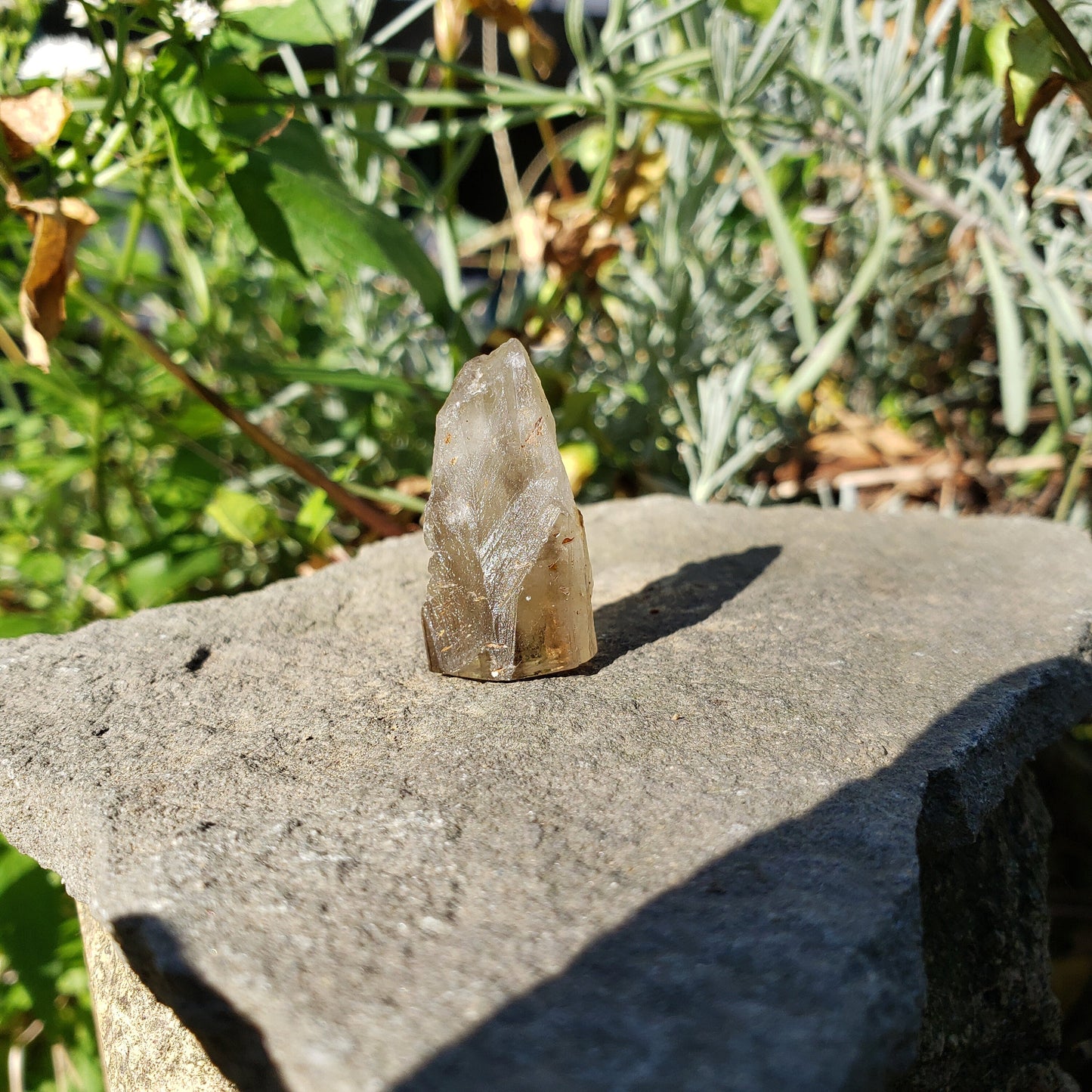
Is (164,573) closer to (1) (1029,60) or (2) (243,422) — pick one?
(2) (243,422)

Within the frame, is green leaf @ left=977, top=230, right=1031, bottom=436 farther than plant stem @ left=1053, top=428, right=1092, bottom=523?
No

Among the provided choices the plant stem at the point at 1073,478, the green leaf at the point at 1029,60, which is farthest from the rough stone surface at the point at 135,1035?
the plant stem at the point at 1073,478

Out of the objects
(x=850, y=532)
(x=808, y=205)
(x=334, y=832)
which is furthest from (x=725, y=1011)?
(x=808, y=205)

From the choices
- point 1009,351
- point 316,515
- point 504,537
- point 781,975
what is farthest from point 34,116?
point 1009,351

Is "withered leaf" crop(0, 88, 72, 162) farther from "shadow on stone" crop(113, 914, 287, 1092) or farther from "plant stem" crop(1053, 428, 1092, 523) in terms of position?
"plant stem" crop(1053, 428, 1092, 523)

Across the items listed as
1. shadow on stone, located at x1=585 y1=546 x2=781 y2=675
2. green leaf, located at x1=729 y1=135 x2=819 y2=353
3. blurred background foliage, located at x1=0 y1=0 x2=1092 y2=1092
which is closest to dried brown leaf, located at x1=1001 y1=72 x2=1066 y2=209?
blurred background foliage, located at x1=0 y1=0 x2=1092 y2=1092

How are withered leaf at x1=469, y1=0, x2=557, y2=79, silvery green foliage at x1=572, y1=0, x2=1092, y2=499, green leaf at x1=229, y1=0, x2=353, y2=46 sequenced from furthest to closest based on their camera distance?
withered leaf at x1=469, y1=0, x2=557, y2=79, silvery green foliage at x1=572, y1=0, x2=1092, y2=499, green leaf at x1=229, y1=0, x2=353, y2=46

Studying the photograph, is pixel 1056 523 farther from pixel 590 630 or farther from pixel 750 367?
pixel 590 630

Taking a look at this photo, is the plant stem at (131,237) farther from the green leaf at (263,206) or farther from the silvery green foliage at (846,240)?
the silvery green foliage at (846,240)
